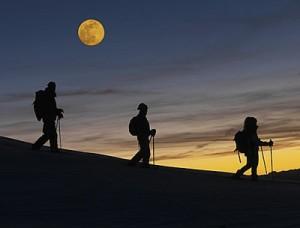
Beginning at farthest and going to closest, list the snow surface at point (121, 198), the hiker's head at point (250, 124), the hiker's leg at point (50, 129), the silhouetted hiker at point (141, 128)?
1. the hiker's head at point (250, 124)
2. the silhouetted hiker at point (141, 128)
3. the hiker's leg at point (50, 129)
4. the snow surface at point (121, 198)

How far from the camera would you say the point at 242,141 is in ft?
62.1

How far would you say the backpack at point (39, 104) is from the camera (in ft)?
57.7

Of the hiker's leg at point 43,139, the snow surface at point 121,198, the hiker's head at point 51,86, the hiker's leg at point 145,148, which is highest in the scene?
the hiker's head at point 51,86

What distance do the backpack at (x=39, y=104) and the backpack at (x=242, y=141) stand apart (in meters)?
5.31

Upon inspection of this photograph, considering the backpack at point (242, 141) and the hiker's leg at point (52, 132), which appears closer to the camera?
the hiker's leg at point (52, 132)

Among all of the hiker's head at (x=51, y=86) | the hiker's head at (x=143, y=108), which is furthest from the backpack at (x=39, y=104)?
the hiker's head at (x=143, y=108)

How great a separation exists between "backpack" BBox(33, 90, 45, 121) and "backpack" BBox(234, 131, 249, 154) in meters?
5.31

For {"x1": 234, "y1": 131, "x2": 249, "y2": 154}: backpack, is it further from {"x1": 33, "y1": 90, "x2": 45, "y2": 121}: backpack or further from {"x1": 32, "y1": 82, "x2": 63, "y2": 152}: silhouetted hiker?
{"x1": 33, "y1": 90, "x2": 45, "y2": 121}: backpack

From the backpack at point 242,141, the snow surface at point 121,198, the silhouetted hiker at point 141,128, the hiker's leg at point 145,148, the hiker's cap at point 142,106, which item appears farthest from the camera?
the backpack at point 242,141

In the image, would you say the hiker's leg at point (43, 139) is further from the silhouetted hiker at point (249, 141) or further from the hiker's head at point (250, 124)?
the hiker's head at point (250, 124)

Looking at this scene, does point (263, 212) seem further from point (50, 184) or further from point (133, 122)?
point (133, 122)

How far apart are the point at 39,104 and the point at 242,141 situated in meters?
5.54

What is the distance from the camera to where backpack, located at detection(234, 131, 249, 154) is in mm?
18922

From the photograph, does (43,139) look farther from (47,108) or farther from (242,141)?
(242,141)
